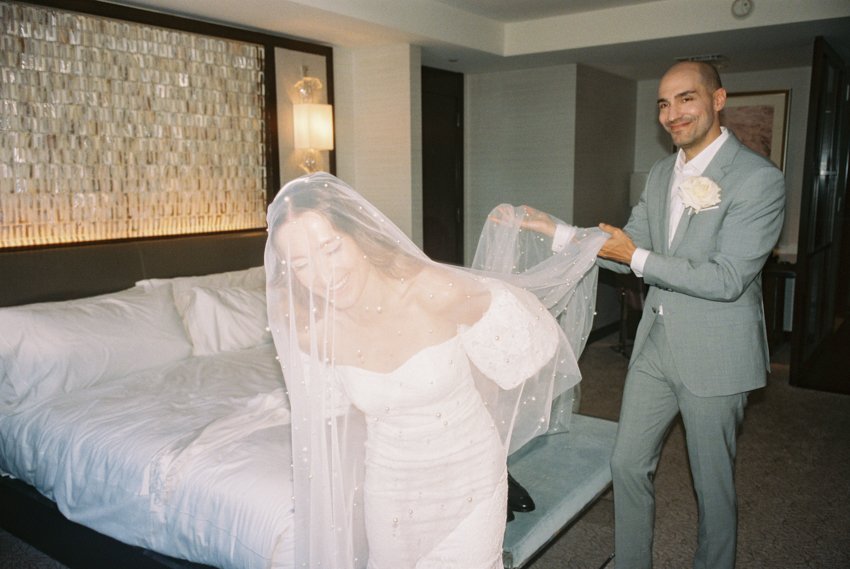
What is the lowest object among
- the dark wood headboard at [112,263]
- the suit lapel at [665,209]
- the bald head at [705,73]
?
the dark wood headboard at [112,263]

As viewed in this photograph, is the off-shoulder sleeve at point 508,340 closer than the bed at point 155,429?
Yes

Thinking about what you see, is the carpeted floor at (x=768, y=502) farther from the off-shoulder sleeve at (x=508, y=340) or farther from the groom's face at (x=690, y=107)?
the groom's face at (x=690, y=107)

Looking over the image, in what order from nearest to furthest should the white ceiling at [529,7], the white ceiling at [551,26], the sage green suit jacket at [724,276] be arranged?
the sage green suit jacket at [724,276], the white ceiling at [551,26], the white ceiling at [529,7]

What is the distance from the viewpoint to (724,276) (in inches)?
83.0

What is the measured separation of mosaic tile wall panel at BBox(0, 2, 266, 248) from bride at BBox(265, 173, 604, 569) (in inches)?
96.5

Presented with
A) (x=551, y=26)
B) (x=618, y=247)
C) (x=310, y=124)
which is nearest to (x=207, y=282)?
(x=310, y=124)

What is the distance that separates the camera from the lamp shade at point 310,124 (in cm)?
469

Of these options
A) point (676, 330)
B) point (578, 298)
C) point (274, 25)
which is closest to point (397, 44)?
point (274, 25)

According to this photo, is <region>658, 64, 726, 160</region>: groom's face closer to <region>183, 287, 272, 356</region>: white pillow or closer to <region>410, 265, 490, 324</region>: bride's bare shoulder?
<region>410, 265, 490, 324</region>: bride's bare shoulder

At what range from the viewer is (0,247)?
3354 mm

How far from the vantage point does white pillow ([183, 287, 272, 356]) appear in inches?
143

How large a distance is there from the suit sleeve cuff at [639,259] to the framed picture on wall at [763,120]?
17.1 feet

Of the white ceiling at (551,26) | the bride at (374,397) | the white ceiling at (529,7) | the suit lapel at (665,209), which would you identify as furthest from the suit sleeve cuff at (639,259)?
the white ceiling at (529,7)

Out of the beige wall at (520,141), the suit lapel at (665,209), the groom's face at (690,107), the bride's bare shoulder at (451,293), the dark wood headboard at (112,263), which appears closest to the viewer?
the bride's bare shoulder at (451,293)
